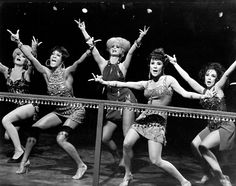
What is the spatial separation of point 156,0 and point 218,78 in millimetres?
1213

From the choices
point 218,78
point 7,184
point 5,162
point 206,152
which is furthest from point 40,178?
point 218,78

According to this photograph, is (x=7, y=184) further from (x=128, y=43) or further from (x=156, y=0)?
(x=156, y=0)

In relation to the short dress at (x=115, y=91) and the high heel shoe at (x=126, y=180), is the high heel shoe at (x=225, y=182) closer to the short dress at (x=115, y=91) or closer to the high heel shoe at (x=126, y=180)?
the high heel shoe at (x=126, y=180)

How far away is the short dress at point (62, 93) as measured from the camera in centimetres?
642

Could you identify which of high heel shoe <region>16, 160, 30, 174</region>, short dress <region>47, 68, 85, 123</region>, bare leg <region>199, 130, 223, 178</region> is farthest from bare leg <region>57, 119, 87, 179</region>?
bare leg <region>199, 130, 223, 178</region>

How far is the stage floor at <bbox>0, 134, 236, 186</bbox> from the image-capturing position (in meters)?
6.09

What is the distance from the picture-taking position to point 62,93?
6.53 m

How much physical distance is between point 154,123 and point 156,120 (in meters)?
0.04

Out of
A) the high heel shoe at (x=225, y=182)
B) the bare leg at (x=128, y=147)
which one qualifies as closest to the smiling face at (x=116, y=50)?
the bare leg at (x=128, y=147)

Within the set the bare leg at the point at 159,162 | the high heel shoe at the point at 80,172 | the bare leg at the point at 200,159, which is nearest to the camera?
the bare leg at the point at 159,162

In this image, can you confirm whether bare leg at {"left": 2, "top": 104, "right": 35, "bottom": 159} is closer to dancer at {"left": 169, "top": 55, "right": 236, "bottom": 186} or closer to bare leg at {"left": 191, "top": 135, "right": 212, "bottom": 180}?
dancer at {"left": 169, "top": 55, "right": 236, "bottom": 186}

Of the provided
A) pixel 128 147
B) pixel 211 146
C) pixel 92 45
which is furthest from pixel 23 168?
pixel 211 146

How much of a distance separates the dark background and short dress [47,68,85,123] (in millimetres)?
1013

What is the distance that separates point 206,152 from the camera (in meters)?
5.84
